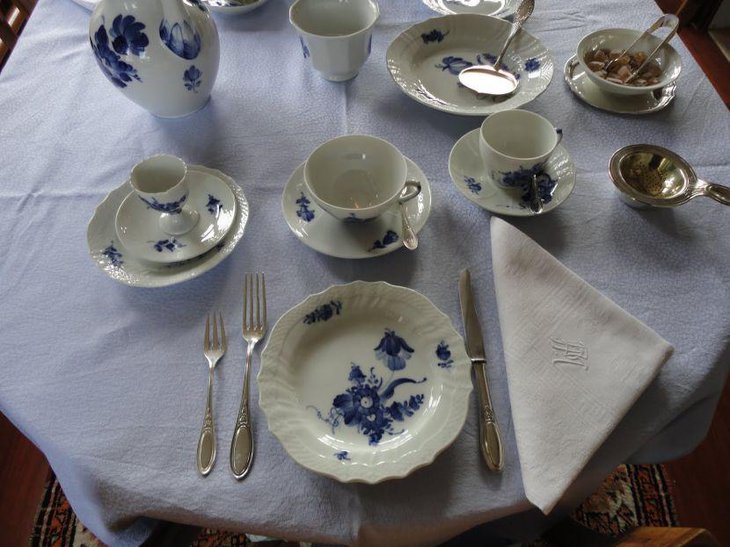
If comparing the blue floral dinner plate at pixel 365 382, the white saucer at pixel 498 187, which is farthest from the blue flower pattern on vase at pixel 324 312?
the white saucer at pixel 498 187

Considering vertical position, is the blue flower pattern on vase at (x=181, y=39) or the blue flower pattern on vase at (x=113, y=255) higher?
the blue flower pattern on vase at (x=181, y=39)

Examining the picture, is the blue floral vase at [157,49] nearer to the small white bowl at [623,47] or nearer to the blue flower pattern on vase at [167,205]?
the blue flower pattern on vase at [167,205]

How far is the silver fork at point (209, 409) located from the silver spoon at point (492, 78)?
47 centimetres

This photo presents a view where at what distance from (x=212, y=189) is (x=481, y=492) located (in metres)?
0.43

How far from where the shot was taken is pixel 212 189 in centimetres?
60

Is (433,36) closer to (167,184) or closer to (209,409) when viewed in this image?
(167,184)

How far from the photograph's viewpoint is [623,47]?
723mm

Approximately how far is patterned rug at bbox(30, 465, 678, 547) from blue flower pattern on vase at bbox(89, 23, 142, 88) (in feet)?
2.40

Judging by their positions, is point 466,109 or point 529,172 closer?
point 529,172

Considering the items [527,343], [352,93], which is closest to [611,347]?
[527,343]

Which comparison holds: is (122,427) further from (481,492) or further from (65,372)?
(481,492)

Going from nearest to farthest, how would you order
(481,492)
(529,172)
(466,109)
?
(481,492)
(529,172)
(466,109)

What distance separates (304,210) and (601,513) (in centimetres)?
77

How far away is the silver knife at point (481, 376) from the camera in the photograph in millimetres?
425
